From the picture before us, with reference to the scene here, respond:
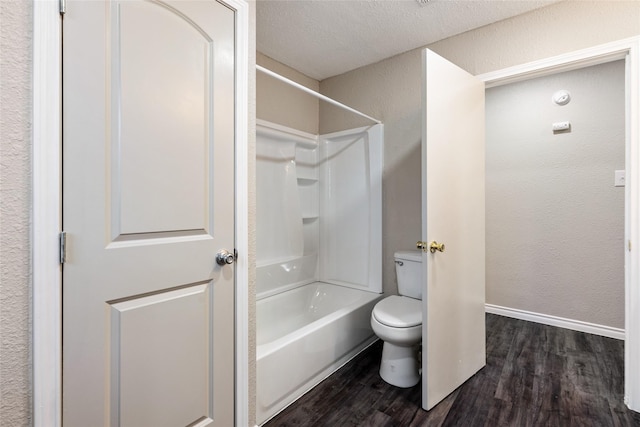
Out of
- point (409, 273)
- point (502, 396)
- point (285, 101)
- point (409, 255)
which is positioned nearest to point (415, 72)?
point (285, 101)

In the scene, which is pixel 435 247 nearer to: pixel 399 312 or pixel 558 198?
pixel 399 312

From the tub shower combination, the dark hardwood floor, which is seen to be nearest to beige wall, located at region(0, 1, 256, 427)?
the dark hardwood floor

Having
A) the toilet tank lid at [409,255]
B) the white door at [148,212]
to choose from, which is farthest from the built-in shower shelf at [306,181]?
the white door at [148,212]

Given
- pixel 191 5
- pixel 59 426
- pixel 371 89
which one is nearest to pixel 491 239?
pixel 371 89

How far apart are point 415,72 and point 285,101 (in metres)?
1.10

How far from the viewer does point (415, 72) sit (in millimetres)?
2480

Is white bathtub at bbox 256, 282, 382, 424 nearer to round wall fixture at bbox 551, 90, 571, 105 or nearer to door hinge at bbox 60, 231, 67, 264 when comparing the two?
door hinge at bbox 60, 231, 67, 264

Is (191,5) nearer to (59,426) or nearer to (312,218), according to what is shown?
(59,426)

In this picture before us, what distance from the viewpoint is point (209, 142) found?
51.8 inches

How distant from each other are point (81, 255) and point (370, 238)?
214 cm

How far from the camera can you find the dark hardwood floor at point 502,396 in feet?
5.45

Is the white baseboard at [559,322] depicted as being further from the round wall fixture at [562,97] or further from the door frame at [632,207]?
the round wall fixture at [562,97]

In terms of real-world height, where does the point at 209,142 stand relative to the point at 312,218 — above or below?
above

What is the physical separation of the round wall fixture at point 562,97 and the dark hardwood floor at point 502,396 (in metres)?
2.10
